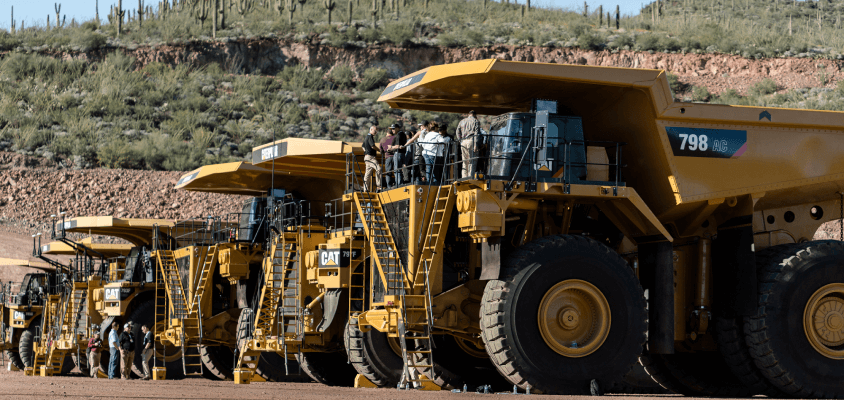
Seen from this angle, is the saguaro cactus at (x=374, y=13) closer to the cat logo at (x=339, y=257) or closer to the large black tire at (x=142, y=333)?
the large black tire at (x=142, y=333)

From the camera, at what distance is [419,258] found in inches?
492

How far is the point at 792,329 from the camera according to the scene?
13.4 metres

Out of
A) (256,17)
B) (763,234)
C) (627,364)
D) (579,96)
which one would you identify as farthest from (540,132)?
(256,17)

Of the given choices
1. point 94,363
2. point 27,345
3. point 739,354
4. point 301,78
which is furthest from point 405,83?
point 301,78

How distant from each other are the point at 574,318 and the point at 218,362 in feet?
39.5

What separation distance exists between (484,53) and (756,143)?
4784 centimetres

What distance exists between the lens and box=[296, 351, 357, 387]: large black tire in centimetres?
1825

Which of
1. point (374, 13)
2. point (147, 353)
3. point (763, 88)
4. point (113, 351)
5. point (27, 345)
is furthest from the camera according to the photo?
point (374, 13)

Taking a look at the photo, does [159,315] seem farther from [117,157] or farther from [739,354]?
[117,157]

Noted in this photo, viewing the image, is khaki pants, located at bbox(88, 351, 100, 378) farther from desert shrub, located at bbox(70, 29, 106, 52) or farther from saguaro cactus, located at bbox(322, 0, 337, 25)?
saguaro cactus, located at bbox(322, 0, 337, 25)

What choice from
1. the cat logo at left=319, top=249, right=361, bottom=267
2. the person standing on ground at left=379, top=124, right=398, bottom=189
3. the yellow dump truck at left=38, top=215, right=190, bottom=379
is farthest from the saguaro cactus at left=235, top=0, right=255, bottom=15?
the person standing on ground at left=379, top=124, right=398, bottom=189

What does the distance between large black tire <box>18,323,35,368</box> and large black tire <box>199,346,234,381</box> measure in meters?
9.44

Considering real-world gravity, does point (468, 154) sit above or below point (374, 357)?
above

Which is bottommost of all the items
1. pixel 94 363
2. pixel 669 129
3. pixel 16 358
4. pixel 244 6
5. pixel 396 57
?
pixel 16 358
